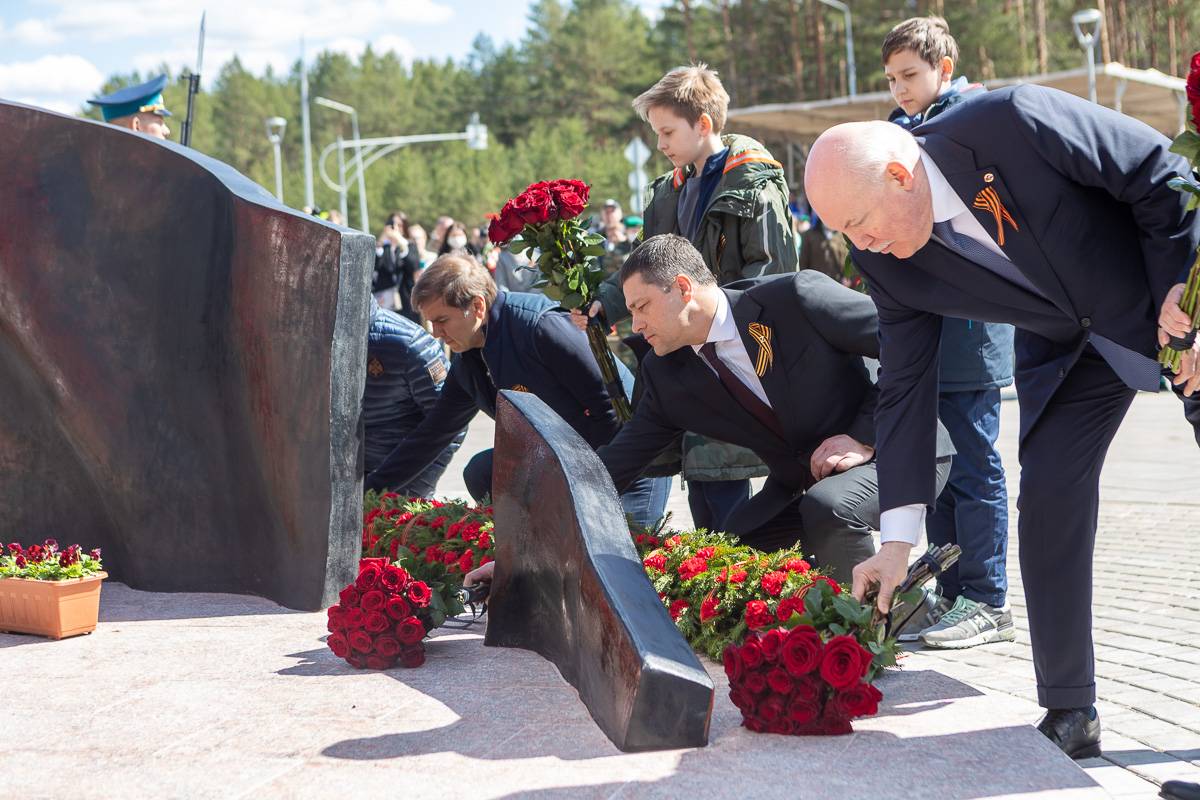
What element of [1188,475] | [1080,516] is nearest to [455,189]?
[1188,475]

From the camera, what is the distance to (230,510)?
4.97 meters

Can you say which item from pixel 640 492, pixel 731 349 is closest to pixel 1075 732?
pixel 731 349

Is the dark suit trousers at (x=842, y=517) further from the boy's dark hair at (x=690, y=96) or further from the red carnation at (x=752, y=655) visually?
the boy's dark hair at (x=690, y=96)

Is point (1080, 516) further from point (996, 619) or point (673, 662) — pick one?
point (996, 619)

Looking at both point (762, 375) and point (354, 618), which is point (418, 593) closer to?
point (354, 618)

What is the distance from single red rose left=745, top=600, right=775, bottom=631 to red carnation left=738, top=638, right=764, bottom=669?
407 millimetres

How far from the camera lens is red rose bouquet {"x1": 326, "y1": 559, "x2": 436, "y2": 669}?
375 centimetres

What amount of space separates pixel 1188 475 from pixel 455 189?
201 ft

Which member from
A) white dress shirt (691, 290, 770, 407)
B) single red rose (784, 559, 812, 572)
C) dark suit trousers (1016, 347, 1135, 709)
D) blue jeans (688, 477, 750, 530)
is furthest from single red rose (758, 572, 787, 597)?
blue jeans (688, 477, 750, 530)

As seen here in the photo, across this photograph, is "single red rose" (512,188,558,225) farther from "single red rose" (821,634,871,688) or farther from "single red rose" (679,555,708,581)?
"single red rose" (821,634,871,688)

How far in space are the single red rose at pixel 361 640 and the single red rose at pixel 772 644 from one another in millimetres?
1206

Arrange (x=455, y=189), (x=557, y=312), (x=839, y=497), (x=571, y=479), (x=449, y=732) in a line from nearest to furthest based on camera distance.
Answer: (x=449, y=732) → (x=571, y=479) → (x=839, y=497) → (x=557, y=312) → (x=455, y=189)

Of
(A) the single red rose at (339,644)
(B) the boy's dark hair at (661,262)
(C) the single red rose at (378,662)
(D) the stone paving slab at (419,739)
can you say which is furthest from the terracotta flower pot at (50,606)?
(B) the boy's dark hair at (661,262)

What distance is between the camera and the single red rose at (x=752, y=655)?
3.06 metres
